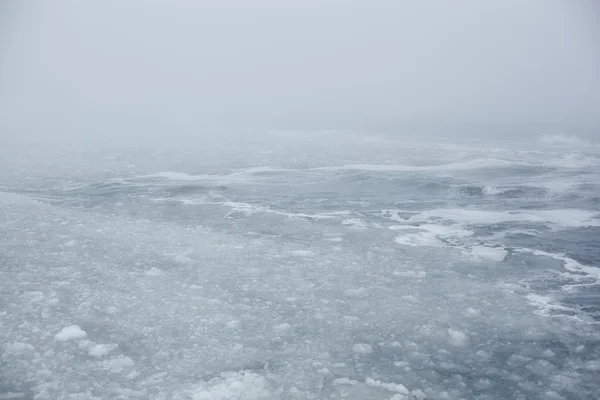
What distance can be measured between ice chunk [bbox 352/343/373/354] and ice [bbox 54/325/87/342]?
3667 mm

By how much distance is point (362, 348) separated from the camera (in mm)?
6621

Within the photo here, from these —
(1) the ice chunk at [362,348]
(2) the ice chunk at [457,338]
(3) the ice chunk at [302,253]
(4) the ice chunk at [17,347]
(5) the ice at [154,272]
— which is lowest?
(1) the ice chunk at [362,348]

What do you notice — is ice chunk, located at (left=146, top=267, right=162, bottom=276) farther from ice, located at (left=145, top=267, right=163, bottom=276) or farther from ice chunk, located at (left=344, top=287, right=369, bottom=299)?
ice chunk, located at (left=344, top=287, right=369, bottom=299)

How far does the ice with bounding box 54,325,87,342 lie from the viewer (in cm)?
672

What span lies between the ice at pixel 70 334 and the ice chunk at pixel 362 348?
12.0 ft

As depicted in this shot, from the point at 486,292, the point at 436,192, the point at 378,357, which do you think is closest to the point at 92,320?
the point at 378,357

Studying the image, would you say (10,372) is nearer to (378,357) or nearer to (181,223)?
(378,357)

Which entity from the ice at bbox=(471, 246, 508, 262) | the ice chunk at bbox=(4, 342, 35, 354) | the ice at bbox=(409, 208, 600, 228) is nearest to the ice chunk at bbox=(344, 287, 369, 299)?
the ice at bbox=(471, 246, 508, 262)

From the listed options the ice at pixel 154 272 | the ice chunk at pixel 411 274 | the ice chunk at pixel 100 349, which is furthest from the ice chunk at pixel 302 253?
the ice chunk at pixel 100 349

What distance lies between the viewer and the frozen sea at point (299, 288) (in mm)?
5984

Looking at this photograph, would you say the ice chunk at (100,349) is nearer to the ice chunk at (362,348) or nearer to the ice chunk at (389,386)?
the ice chunk at (362,348)

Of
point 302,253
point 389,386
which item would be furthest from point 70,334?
point 302,253

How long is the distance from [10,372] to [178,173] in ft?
45.9

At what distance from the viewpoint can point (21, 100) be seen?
67062 millimetres
